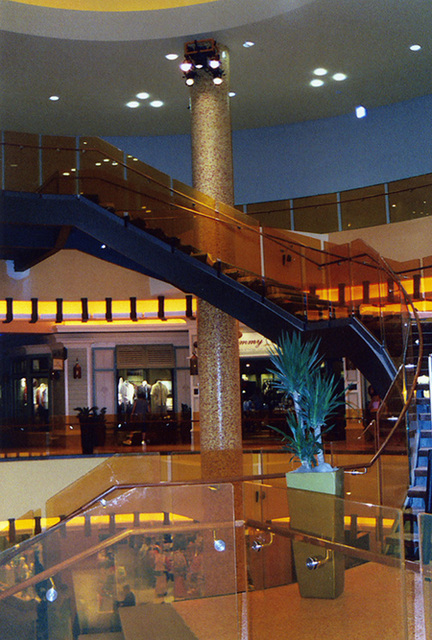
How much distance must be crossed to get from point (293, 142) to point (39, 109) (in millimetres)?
5755

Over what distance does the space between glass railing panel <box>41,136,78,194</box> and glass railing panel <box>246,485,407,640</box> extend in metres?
6.50

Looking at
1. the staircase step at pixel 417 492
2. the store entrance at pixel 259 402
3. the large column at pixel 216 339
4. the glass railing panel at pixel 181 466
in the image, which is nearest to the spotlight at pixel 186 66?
the large column at pixel 216 339

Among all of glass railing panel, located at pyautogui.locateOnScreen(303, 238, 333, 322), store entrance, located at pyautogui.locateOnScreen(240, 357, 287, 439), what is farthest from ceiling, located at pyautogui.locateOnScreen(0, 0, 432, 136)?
store entrance, located at pyautogui.locateOnScreen(240, 357, 287, 439)

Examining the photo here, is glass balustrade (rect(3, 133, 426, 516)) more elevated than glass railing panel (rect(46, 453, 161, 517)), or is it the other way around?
glass balustrade (rect(3, 133, 426, 516))

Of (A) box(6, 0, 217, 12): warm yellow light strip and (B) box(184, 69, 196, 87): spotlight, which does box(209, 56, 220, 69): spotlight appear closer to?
(B) box(184, 69, 196, 87): spotlight

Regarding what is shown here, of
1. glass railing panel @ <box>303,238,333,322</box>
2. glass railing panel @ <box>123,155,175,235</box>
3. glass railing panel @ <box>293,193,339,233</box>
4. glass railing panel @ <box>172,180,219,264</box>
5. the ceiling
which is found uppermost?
the ceiling

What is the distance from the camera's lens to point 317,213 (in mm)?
16156

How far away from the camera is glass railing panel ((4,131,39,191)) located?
31.0 ft

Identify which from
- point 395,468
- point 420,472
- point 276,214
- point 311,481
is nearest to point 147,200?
point 395,468

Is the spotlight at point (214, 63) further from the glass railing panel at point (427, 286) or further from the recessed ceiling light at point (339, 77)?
the glass railing panel at point (427, 286)

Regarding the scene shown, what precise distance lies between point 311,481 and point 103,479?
3951 millimetres

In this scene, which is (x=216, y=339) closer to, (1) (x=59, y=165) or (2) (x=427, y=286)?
(1) (x=59, y=165)

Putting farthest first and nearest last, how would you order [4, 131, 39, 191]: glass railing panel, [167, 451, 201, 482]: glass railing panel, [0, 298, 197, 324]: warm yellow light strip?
[0, 298, 197, 324]: warm yellow light strip, [4, 131, 39, 191]: glass railing panel, [167, 451, 201, 482]: glass railing panel

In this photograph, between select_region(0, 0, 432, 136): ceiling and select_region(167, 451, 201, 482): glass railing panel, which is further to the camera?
select_region(0, 0, 432, 136): ceiling
